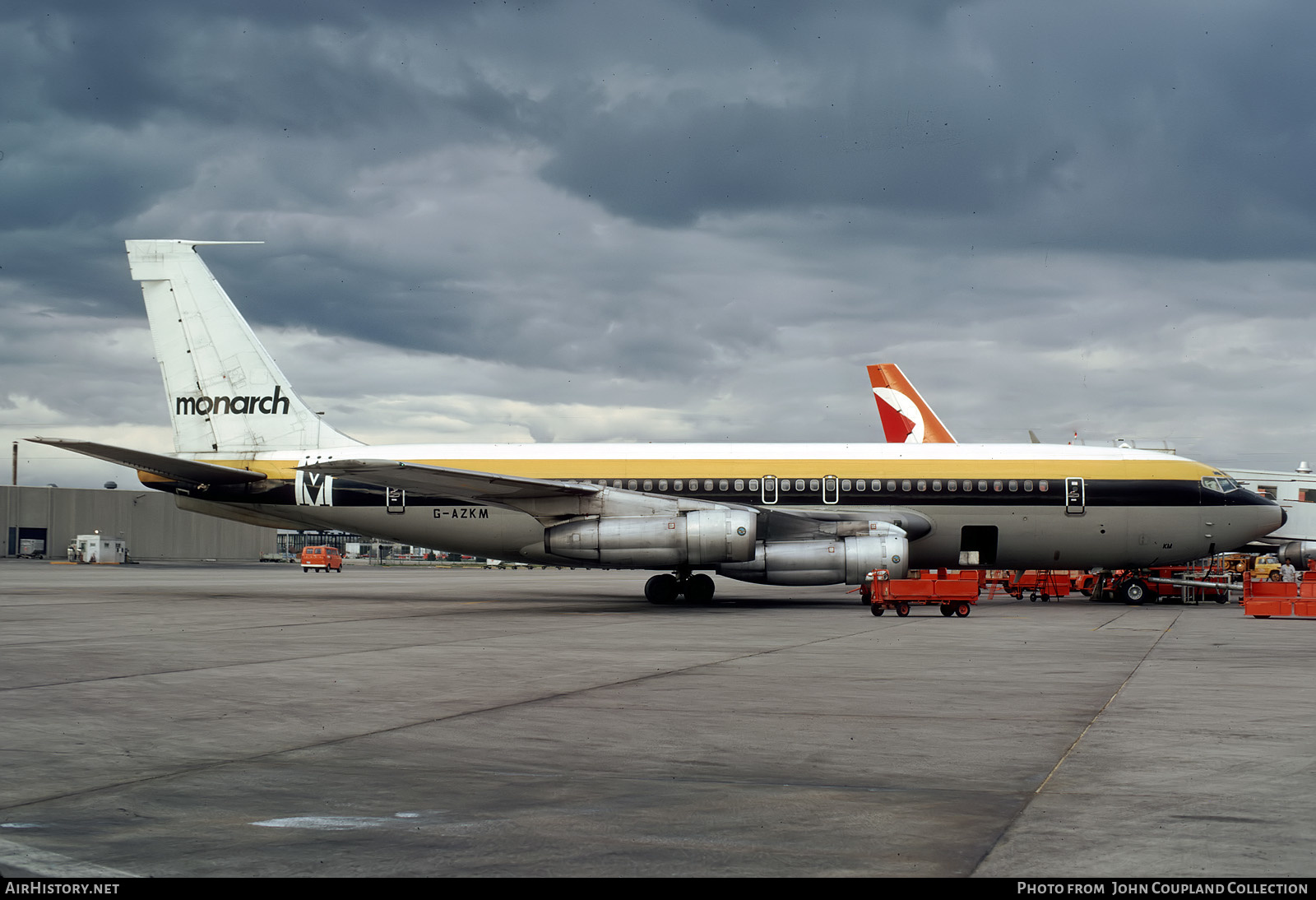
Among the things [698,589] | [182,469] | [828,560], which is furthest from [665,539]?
[182,469]

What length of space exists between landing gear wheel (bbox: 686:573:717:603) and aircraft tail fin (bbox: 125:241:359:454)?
33.6 feet

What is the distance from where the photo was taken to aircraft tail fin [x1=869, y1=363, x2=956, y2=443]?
4969 cm

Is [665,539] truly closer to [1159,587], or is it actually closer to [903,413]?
[1159,587]

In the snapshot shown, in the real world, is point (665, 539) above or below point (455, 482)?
below

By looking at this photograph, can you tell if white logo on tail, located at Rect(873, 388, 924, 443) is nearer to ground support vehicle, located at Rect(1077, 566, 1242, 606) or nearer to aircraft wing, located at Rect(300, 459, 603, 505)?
ground support vehicle, located at Rect(1077, 566, 1242, 606)

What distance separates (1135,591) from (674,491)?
13188 millimetres

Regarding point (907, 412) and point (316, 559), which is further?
point (316, 559)

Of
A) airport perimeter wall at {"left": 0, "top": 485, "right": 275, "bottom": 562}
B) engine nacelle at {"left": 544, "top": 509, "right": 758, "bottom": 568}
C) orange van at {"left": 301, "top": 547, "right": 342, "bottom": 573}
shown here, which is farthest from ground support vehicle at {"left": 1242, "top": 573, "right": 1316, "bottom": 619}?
airport perimeter wall at {"left": 0, "top": 485, "right": 275, "bottom": 562}

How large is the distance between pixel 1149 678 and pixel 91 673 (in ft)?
40.4

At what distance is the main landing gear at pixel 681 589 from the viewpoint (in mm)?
28844

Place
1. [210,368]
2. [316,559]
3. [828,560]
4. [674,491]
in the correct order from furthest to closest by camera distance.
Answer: [316,559] < [210,368] < [674,491] < [828,560]

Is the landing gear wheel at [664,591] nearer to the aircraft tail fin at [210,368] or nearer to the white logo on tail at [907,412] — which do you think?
the aircraft tail fin at [210,368]

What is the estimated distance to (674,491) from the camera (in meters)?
28.7

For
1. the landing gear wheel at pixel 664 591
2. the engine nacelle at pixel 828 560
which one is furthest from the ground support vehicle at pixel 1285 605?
the landing gear wheel at pixel 664 591
